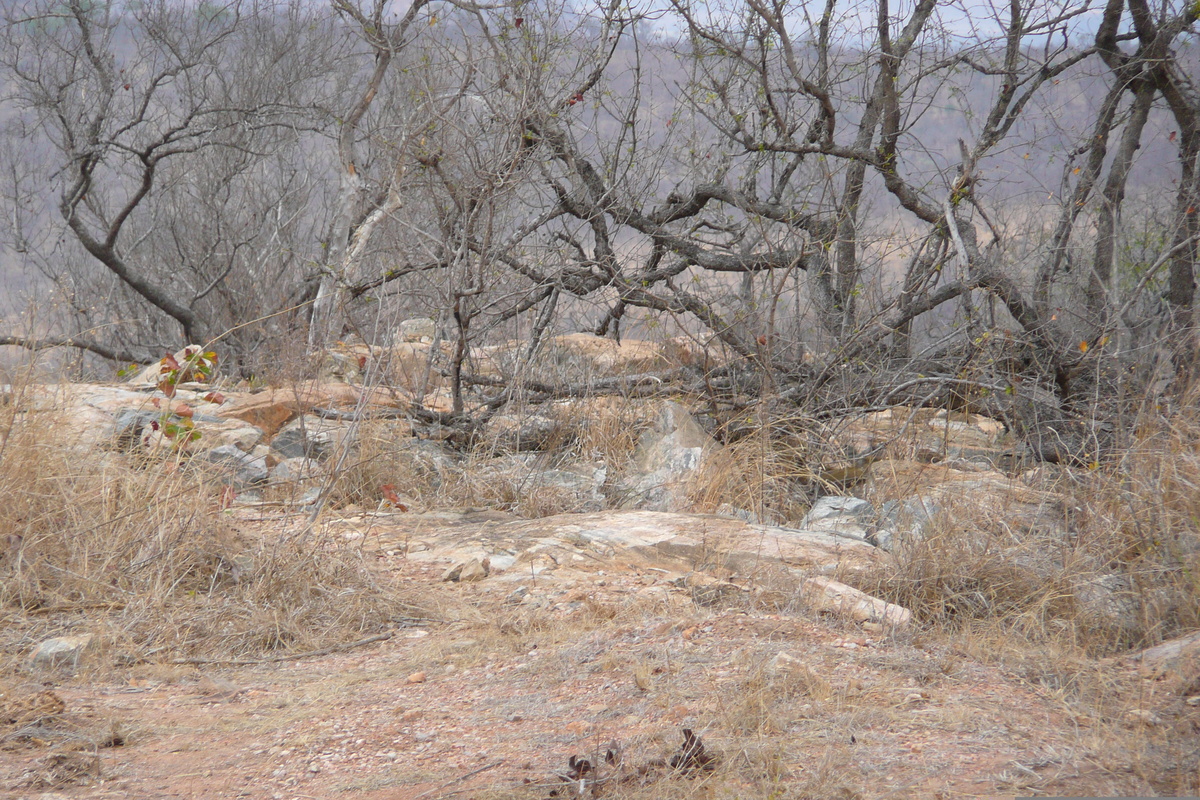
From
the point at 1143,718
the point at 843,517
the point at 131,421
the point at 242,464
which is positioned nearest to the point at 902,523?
the point at 843,517

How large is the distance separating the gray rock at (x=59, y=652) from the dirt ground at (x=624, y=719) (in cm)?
8

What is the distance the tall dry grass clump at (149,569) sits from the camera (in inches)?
114

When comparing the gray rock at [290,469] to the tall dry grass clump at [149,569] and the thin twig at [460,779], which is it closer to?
the tall dry grass clump at [149,569]

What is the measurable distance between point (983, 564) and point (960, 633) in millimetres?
350

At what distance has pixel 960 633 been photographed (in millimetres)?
2811

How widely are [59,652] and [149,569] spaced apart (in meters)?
0.49

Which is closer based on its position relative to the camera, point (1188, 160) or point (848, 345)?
point (848, 345)

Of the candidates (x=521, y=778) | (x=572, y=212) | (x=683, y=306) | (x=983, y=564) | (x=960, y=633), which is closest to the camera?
(x=521, y=778)

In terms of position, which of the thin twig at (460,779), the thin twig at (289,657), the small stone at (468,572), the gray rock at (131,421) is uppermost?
the gray rock at (131,421)

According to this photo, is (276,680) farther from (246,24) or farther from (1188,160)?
(246,24)

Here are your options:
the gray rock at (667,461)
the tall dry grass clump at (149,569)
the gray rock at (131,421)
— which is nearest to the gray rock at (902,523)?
the gray rock at (667,461)

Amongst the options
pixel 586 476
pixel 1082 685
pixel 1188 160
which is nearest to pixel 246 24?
pixel 586 476

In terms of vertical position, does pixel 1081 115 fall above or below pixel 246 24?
below

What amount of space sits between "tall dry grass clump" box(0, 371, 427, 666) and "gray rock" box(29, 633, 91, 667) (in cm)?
6
